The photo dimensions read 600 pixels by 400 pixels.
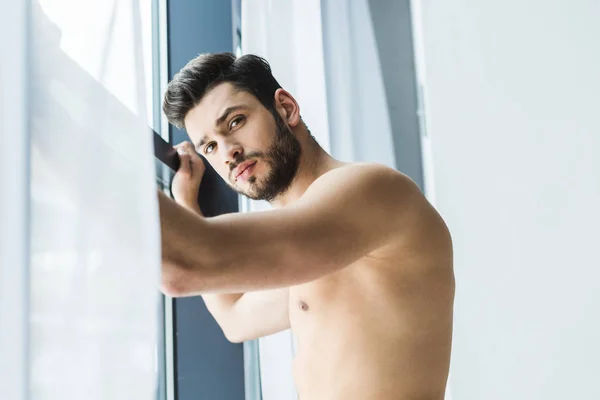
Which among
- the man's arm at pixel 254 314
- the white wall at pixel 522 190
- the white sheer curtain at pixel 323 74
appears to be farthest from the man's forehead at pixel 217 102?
the white wall at pixel 522 190

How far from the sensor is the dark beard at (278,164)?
1330mm

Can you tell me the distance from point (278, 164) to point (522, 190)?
1.17 meters

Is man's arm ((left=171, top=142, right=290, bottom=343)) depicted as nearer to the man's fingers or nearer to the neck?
the man's fingers

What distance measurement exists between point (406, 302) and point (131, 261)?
61 centimetres

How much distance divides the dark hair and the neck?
0.10 meters

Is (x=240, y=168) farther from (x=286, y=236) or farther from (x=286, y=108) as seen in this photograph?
(x=286, y=236)

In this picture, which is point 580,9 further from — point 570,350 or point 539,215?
point 570,350

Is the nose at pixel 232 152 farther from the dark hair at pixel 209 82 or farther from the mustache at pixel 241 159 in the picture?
the dark hair at pixel 209 82

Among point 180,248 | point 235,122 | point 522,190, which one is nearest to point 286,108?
point 235,122

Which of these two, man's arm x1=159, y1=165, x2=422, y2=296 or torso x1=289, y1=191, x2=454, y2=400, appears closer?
man's arm x1=159, y1=165, x2=422, y2=296

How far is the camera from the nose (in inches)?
51.9

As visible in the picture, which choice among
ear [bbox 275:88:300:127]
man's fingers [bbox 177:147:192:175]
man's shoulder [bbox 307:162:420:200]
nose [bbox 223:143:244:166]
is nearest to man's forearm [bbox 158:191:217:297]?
man's shoulder [bbox 307:162:420:200]

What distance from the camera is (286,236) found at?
2.61 ft

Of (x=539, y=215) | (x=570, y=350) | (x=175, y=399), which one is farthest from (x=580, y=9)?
(x=175, y=399)
